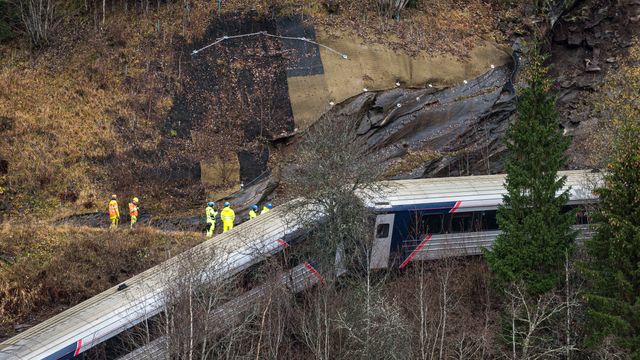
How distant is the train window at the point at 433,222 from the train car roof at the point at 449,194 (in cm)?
29

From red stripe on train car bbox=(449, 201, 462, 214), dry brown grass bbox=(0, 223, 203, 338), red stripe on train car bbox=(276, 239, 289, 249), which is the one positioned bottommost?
dry brown grass bbox=(0, 223, 203, 338)

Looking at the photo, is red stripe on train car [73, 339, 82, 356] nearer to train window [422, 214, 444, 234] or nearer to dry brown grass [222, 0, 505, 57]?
train window [422, 214, 444, 234]

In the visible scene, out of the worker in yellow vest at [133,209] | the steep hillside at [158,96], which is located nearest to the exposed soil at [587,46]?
the steep hillside at [158,96]

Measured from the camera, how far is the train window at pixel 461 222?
25.1 metres

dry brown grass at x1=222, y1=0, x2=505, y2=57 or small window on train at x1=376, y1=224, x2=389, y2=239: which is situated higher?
dry brown grass at x1=222, y1=0, x2=505, y2=57

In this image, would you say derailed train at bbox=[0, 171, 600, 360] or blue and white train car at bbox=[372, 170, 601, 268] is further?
blue and white train car at bbox=[372, 170, 601, 268]

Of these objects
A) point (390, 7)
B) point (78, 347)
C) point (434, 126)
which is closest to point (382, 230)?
point (78, 347)

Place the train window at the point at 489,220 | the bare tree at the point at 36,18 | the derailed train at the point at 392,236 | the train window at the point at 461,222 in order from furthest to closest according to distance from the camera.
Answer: the bare tree at the point at 36,18
the train window at the point at 489,220
the train window at the point at 461,222
the derailed train at the point at 392,236

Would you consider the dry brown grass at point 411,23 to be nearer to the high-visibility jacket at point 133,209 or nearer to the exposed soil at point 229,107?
the exposed soil at point 229,107

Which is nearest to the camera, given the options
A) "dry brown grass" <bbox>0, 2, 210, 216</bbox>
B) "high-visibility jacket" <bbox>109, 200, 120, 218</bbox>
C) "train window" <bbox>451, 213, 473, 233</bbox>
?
"train window" <bbox>451, 213, 473, 233</bbox>

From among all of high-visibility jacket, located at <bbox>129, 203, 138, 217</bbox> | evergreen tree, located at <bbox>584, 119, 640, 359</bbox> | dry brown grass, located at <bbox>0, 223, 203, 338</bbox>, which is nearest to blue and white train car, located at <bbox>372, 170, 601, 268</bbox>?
evergreen tree, located at <bbox>584, 119, 640, 359</bbox>

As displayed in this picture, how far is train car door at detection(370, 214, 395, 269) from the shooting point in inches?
962

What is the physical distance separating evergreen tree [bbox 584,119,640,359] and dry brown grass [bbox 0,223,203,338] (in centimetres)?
1123

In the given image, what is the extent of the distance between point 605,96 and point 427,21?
29.9ft
